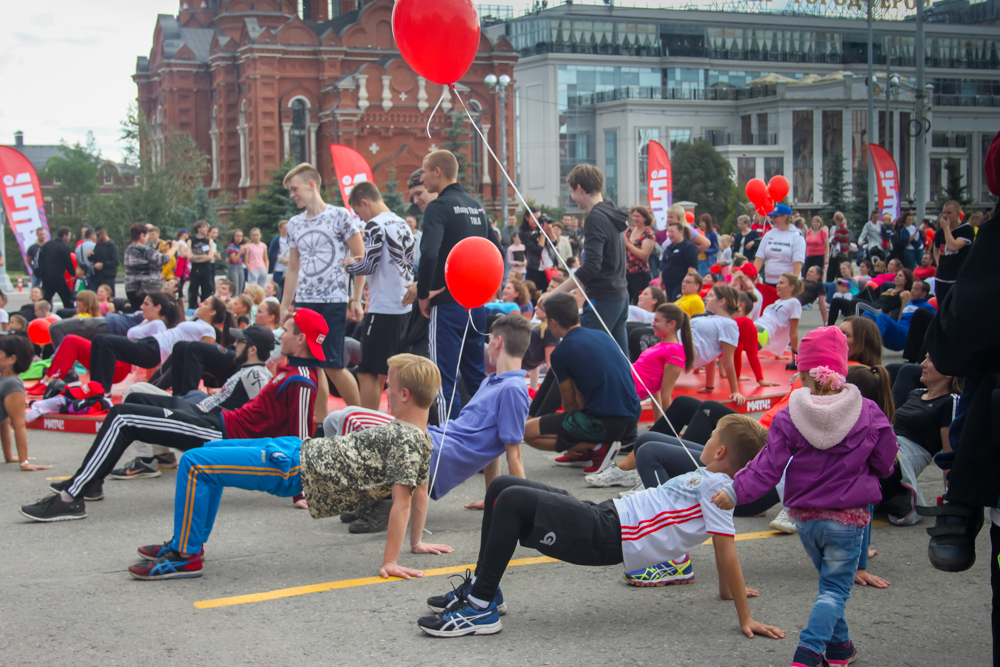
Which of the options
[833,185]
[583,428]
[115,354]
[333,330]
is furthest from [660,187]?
[833,185]

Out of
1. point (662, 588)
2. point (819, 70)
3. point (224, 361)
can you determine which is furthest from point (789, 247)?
point (819, 70)

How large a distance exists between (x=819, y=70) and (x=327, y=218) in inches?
3201

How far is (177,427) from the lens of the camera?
5797 mm

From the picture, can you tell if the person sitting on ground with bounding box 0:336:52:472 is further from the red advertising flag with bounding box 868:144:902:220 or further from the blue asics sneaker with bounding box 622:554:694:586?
the red advertising flag with bounding box 868:144:902:220

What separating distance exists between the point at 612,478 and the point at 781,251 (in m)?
6.63

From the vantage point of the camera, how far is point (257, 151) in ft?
158

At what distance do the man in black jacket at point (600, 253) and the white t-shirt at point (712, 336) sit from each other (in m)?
1.26

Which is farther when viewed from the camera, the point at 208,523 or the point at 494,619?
the point at 208,523

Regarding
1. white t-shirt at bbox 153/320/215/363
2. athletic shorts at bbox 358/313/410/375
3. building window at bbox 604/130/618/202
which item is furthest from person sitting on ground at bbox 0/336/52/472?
building window at bbox 604/130/618/202

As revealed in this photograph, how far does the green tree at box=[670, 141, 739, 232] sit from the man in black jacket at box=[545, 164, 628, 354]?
178 feet

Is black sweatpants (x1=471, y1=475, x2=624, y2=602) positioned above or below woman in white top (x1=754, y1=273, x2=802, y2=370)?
below

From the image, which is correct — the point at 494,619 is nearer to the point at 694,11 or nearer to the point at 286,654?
the point at 286,654

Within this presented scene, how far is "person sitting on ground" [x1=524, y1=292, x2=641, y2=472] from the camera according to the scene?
647 cm

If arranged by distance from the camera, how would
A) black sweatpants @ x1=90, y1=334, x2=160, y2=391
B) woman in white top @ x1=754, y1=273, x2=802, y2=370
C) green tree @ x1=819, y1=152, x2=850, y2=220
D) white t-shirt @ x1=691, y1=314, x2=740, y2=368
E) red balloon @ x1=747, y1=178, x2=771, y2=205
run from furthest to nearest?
1. green tree @ x1=819, y1=152, x2=850, y2=220
2. red balloon @ x1=747, y1=178, x2=771, y2=205
3. woman in white top @ x1=754, y1=273, x2=802, y2=370
4. white t-shirt @ x1=691, y1=314, x2=740, y2=368
5. black sweatpants @ x1=90, y1=334, x2=160, y2=391
